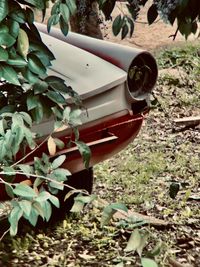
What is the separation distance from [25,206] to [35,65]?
49 centimetres

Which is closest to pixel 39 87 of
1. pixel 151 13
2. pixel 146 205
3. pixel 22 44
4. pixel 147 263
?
pixel 22 44

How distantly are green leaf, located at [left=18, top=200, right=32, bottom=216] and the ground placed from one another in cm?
33

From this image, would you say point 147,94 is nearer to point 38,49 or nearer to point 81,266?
point 81,266

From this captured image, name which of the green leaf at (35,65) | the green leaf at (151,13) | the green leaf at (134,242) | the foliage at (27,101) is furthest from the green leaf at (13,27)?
the green leaf at (134,242)

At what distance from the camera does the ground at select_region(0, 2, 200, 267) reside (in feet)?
10.4

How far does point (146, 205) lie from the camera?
12.7 ft

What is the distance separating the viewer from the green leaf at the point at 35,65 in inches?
80.3

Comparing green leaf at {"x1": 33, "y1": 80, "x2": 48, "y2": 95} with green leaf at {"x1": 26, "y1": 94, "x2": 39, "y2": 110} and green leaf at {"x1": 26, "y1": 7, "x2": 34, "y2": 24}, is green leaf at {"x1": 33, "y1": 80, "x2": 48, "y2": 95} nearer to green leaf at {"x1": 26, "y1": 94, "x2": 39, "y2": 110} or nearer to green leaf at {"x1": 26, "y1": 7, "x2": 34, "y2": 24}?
green leaf at {"x1": 26, "y1": 94, "x2": 39, "y2": 110}

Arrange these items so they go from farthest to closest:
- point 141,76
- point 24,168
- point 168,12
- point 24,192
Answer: point 141,76, point 168,12, point 24,168, point 24,192

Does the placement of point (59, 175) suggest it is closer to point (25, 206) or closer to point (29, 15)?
point (25, 206)

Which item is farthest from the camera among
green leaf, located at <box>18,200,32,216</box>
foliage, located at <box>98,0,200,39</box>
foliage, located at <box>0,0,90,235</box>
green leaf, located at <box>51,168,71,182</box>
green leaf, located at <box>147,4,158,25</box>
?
green leaf, located at <box>147,4,158,25</box>

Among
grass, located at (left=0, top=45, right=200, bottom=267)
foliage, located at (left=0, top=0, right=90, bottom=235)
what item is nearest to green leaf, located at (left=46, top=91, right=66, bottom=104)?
foliage, located at (left=0, top=0, right=90, bottom=235)

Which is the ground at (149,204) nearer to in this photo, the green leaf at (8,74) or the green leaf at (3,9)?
the green leaf at (8,74)

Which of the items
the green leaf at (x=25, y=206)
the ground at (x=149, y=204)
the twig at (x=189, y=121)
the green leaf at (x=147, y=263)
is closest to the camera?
the green leaf at (x=147, y=263)
